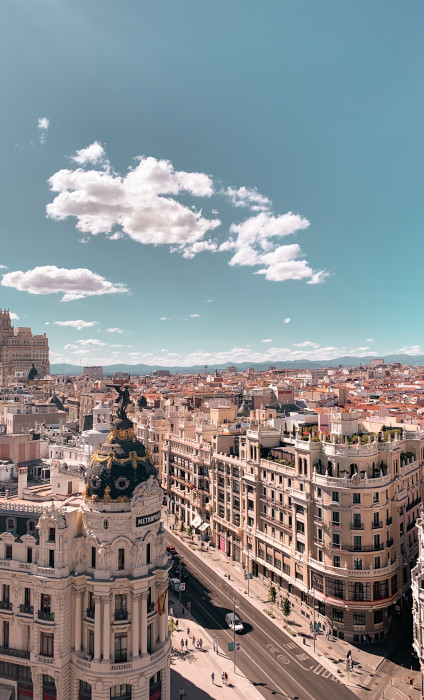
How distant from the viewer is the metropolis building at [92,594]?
160 feet

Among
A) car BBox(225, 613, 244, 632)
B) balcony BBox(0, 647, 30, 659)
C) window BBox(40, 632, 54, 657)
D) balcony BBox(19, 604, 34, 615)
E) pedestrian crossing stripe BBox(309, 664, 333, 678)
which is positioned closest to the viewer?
window BBox(40, 632, 54, 657)

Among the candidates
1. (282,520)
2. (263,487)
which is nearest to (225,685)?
(282,520)

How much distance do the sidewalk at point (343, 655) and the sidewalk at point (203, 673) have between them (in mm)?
11010

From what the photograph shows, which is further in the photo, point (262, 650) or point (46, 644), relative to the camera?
point (262, 650)

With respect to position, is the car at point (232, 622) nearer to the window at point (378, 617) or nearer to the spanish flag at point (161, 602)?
the window at point (378, 617)

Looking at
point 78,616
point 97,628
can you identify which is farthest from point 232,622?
point 97,628

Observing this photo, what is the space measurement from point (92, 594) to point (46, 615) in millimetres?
5112

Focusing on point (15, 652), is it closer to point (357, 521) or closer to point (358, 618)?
point (358, 618)

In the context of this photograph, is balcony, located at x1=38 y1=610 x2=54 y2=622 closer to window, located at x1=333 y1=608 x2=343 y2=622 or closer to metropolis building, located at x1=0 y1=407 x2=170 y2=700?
metropolis building, located at x1=0 y1=407 x2=170 y2=700

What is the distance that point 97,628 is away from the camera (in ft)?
158

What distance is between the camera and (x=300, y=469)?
76.2 m

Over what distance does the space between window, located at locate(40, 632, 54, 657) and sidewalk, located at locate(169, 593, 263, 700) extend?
16.7 meters

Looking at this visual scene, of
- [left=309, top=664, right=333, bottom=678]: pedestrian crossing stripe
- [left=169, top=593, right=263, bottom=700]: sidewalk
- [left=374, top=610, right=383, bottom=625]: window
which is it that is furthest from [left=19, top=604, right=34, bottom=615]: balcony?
[left=374, top=610, right=383, bottom=625]: window

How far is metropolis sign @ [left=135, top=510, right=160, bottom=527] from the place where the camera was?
2016 inches
